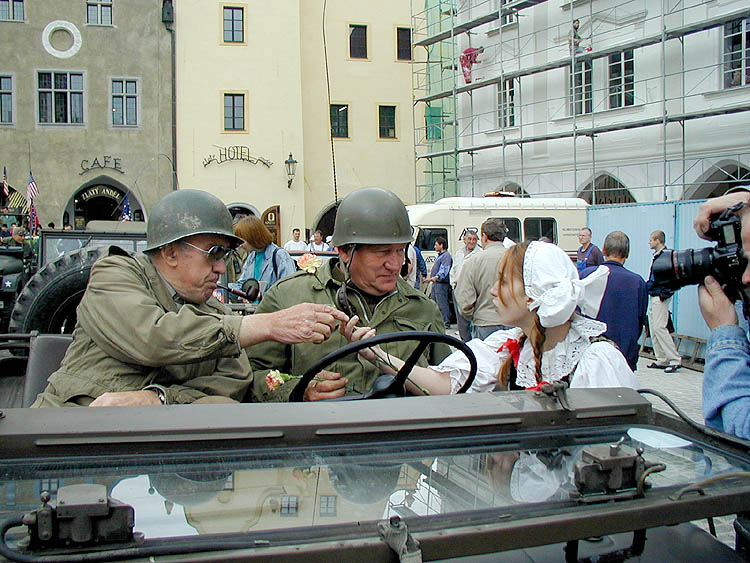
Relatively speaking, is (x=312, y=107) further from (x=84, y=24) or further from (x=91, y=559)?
(x=91, y=559)

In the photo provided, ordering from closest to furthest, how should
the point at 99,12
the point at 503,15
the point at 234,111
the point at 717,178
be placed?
the point at 717,178 < the point at 503,15 < the point at 99,12 < the point at 234,111

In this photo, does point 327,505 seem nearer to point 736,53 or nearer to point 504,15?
point 736,53

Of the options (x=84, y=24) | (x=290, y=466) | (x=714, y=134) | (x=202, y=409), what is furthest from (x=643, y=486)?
(x=84, y=24)

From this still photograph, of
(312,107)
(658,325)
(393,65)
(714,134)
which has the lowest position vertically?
(658,325)

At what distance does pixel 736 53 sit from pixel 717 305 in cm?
1770

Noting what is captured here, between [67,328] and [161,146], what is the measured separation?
1938 cm

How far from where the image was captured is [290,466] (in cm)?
172

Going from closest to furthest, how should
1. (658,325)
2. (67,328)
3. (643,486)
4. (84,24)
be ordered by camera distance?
1. (643,486)
2. (67,328)
3. (658,325)
4. (84,24)

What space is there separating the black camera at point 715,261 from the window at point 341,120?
26.4 meters

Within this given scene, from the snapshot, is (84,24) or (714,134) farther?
(84,24)

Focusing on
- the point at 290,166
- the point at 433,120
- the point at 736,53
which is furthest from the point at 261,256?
the point at 433,120

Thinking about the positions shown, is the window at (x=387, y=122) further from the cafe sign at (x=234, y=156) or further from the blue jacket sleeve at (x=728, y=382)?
the blue jacket sleeve at (x=728, y=382)

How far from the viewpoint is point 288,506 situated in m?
1.56

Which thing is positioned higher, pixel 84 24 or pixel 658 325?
pixel 84 24
